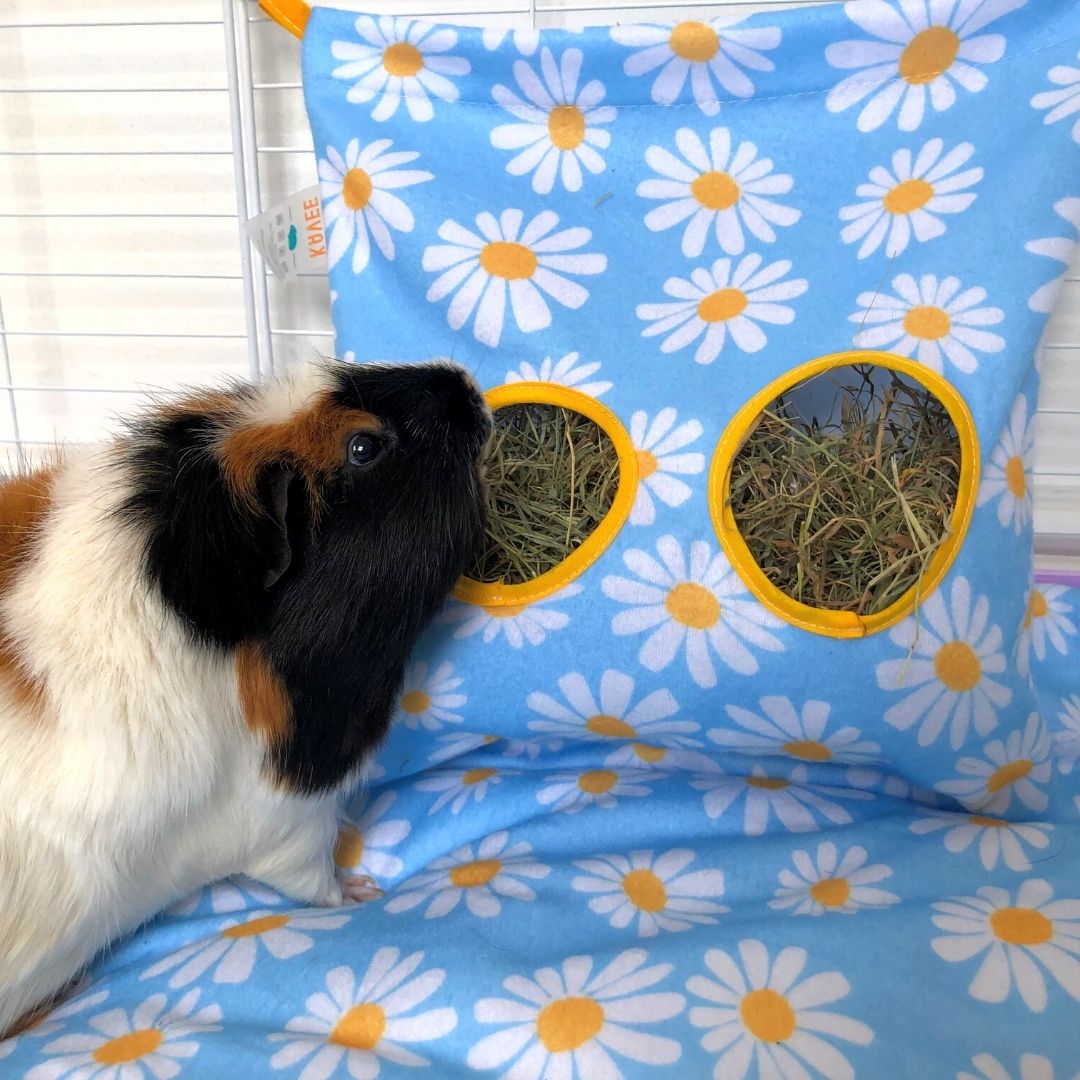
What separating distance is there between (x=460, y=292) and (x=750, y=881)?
689 mm

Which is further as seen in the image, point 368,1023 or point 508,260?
point 508,260

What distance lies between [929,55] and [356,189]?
0.60m

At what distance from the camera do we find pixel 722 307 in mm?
904

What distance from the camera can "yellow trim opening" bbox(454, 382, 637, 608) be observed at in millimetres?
898

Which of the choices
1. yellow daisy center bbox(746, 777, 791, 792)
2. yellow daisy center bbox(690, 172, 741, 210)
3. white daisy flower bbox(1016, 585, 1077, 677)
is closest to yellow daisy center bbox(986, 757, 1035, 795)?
yellow daisy center bbox(746, 777, 791, 792)

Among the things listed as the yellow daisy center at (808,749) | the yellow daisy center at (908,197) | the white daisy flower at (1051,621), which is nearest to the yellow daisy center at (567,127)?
the yellow daisy center at (908,197)

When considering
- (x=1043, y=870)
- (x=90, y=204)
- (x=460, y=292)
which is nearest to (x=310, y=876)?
(x=460, y=292)

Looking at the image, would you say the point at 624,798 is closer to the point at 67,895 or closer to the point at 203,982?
the point at 203,982

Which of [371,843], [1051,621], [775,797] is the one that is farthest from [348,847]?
[1051,621]

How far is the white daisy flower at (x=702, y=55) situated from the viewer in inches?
35.6

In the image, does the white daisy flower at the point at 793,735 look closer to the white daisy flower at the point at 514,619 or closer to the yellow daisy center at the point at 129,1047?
the white daisy flower at the point at 514,619

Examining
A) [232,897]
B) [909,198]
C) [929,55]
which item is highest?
[929,55]

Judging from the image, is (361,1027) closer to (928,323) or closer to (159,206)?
(928,323)

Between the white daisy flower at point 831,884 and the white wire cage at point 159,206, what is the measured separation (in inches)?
33.5
